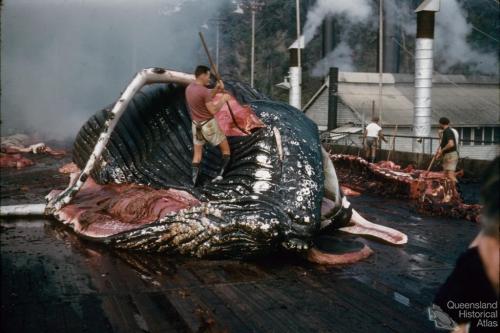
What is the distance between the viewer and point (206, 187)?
245 inches

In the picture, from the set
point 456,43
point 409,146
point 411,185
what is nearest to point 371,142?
point 409,146

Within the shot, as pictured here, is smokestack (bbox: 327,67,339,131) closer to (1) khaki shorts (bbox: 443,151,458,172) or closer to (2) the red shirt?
(1) khaki shorts (bbox: 443,151,458,172)

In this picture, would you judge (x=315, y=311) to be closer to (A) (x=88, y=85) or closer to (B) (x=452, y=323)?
(B) (x=452, y=323)

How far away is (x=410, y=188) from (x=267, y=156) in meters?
5.15

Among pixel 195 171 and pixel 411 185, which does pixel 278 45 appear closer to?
pixel 411 185

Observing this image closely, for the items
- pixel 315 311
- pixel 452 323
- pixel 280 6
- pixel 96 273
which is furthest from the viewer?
pixel 280 6

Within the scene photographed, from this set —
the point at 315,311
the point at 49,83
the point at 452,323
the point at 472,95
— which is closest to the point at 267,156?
the point at 315,311

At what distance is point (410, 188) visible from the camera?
10.0m

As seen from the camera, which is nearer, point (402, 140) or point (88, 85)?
point (402, 140)

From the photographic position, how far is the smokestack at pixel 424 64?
16.5m

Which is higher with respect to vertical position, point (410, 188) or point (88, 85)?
point (88, 85)

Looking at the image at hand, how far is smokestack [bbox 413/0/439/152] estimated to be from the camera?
16.5 meters

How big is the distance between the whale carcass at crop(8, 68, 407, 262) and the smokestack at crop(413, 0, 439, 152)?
11.0 m

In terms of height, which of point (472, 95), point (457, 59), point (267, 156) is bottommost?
point (267, 156)
